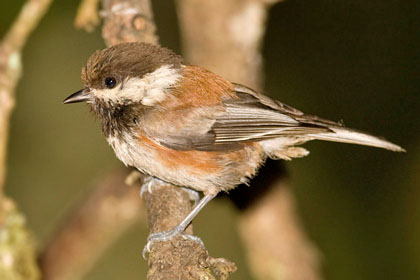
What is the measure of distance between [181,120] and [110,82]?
0.48 metres

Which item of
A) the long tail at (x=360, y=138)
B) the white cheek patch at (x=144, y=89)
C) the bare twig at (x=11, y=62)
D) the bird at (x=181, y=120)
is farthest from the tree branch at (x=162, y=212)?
the long tail at (x=360, y=138)

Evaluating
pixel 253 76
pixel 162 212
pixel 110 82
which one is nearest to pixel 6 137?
pixel 110 82

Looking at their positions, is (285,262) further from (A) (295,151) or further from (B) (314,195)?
(A) (295,151)

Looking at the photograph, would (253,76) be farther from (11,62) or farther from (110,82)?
(11,62)

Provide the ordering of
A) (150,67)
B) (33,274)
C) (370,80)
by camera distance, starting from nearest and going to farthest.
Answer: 1. (150,67)
2. (33,274)
3. (370,80)

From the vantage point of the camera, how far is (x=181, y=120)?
3646mm

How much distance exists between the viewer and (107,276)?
6.82 metres

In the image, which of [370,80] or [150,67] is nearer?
[150,67]

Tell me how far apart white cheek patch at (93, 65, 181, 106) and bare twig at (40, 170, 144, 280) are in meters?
1.37

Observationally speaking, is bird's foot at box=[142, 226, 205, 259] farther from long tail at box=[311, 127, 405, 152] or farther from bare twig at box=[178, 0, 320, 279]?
bare twig at box=[178, 0, 320, 279]

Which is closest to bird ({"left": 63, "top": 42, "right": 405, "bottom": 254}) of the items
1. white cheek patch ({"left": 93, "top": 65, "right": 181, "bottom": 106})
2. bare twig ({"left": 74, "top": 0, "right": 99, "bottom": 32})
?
white cheek patch ({"left": 93, "top": 65, "right": 181, "bottom": 106})

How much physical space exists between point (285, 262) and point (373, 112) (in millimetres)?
1475

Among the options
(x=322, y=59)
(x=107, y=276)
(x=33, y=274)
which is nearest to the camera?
(x=33, y=274)

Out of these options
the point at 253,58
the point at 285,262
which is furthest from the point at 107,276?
the point at 253,58
